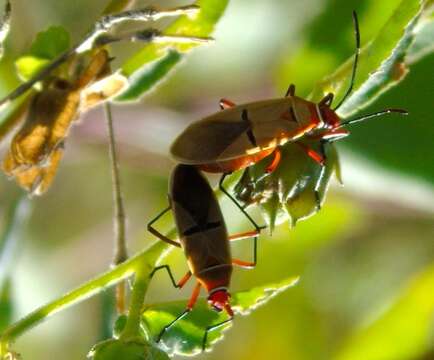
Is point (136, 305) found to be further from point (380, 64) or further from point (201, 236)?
point (380, 64)

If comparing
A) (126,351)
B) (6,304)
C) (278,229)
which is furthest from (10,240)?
(126,351)

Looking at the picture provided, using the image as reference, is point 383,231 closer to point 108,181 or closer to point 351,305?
point 351,305

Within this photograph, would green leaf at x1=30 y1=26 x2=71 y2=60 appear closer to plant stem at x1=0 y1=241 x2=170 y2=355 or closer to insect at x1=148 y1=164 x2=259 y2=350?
insect at x1=148 y1=164 x2=259 y2=350

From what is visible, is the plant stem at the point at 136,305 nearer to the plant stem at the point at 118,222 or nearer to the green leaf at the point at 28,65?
the plant stem at the point at 118,222

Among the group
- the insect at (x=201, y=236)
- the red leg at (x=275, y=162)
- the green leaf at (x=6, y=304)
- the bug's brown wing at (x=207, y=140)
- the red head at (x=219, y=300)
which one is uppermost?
the red leg at (x=275, y=162)

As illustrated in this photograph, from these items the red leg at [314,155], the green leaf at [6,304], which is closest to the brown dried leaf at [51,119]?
the red leg at [314,155]

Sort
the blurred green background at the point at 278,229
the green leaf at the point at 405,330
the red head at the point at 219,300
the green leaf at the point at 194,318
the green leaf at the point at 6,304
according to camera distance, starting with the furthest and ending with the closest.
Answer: the green leaf at the point at 405,330 < the blurred green background at the point at 278,229 < the green leaf at the point at 6,304 < the red head at the point at 219,300 < the green leaf at the point at 194,318

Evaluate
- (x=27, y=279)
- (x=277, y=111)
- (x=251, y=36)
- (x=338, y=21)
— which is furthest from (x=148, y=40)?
(x=27, y=279)
